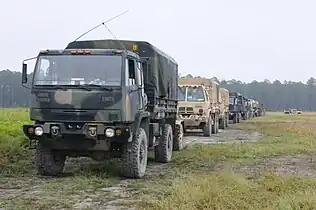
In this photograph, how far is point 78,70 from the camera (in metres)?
10.5

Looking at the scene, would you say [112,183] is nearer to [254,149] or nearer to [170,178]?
[170,178]

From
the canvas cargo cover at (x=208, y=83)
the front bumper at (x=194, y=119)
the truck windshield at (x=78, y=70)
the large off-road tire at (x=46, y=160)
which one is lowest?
the large off-road tire at (x=46, y=160)

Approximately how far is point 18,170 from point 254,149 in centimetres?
820

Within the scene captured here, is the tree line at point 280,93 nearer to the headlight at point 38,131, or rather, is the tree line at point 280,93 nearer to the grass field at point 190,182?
the grass field at point 190,182

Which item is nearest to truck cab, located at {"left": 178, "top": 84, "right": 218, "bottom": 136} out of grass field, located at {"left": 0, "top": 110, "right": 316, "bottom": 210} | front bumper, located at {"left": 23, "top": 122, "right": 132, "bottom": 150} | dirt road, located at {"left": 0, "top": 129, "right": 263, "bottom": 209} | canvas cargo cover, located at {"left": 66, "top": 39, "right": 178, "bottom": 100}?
grass field, located at {"left": 0, "top": 110, "right": 316, "bottom": 210}

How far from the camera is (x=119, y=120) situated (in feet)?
33.2

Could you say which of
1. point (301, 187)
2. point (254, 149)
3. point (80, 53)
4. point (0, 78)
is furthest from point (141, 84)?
point (0, 78)

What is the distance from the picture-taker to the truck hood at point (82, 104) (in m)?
10.1

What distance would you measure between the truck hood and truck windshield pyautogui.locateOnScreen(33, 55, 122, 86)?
0.23 meters

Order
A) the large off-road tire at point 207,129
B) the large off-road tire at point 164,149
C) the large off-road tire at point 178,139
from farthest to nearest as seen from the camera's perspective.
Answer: the large off-road tire at point 207,129, the large off-road tire at point 178,139, the large off-road tire at point 164,149

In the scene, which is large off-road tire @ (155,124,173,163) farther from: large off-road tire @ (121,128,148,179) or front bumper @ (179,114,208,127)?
front bumper @ (179,114,208,127)

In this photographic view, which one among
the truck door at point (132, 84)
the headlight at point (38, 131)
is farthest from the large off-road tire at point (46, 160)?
the truck door at point (132, 84)

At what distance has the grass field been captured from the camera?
26.1 ft

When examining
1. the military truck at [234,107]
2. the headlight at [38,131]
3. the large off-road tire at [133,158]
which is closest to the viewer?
the headlight at [38,131]
